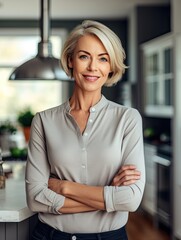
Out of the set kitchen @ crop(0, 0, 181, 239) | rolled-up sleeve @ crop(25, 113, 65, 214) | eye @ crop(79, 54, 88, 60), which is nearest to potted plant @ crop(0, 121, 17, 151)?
kitchen @ crop(0, 0, 181, 239)

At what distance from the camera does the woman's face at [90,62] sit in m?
1.96

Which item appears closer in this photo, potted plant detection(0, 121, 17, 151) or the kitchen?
potted plant detection(0, 121, 17, 151)

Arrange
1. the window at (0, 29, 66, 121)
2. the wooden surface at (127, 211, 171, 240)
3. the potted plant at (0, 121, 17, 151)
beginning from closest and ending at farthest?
the wooden surface at (127, 211, 171, 240), the potted plant at (0, 121, 17, 151), the window at (0, 29, 66, 121)

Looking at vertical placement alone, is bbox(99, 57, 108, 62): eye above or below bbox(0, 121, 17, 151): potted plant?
above

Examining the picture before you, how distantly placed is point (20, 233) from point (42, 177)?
51cm

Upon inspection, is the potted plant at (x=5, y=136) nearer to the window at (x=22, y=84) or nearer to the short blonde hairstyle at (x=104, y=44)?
the window at (x=22, y=84)

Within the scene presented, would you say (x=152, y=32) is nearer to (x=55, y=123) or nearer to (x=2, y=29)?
(x=2, y=29)

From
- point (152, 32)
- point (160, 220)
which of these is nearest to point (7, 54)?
point (152, 32)

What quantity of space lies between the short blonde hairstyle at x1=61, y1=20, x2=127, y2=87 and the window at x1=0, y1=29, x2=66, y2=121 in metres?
6.85

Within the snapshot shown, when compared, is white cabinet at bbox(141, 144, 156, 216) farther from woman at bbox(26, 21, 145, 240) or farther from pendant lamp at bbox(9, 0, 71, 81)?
woman at bbox(26, 21, 145, 240)

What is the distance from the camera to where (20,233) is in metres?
2.43

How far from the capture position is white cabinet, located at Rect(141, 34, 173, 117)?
6.36 meters

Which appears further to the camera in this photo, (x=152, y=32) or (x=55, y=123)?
(x=152, y=32)

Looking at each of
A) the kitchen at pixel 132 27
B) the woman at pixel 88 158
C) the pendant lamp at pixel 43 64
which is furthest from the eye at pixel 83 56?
the kitchen at pixel 132 27
